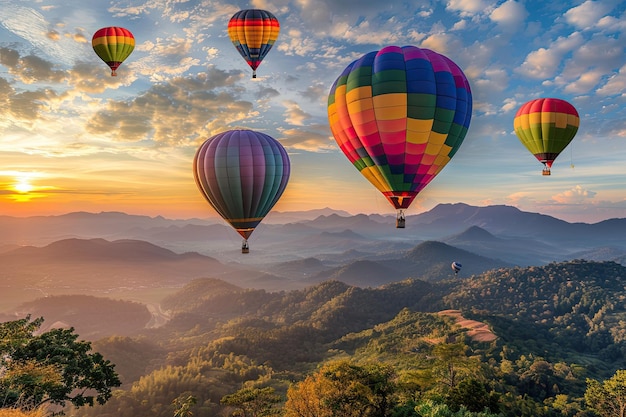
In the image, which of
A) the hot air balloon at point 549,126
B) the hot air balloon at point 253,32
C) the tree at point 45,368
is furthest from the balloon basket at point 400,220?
the hot air balloon at point 253,32

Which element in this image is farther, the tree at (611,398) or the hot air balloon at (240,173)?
Result: the tree at (611,398)

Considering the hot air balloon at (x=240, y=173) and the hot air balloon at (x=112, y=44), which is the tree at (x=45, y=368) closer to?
the hot air balloon at (x=240, y=173)

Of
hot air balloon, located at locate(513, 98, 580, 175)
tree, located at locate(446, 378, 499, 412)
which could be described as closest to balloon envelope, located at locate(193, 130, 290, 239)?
tree, located at locate(446, 378, 499, 412)

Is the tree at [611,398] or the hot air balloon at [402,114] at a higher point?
the hot air balloon at [402,114]

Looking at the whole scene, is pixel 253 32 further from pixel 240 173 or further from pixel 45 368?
pixel 45 368

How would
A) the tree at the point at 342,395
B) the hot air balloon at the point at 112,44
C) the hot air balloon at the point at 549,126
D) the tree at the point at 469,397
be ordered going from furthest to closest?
1. the hot air balloon at the point at 112,44
2. the hot air balloon at the point at 549,126
3. the tree at the point at 469,397
4. the tree at the point at 342,395

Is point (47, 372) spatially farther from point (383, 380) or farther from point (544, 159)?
point (544, 159)

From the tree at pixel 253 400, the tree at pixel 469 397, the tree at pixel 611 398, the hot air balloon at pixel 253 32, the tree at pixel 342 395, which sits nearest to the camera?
the tree at pixel 342 395

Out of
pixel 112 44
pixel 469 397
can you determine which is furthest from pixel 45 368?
pixel 112 44
